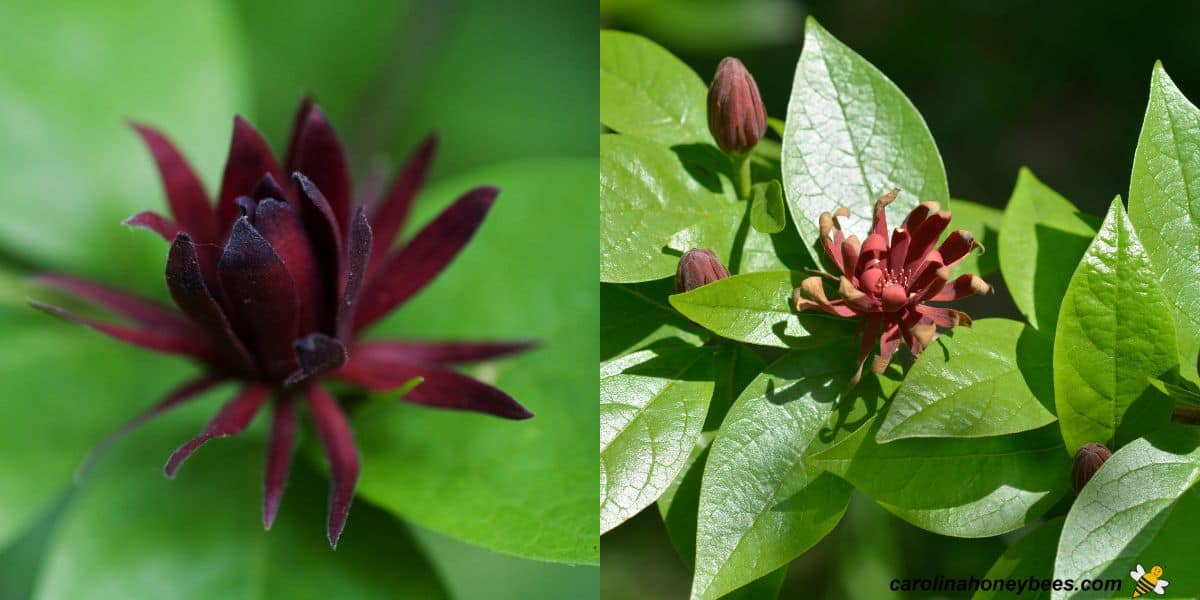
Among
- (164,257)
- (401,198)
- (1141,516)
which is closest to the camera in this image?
(1141,516)

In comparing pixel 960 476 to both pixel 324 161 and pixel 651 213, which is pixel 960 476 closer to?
pixel 651 213

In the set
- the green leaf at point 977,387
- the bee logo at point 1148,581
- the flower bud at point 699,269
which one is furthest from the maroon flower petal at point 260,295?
the bee logo at point 1148,581

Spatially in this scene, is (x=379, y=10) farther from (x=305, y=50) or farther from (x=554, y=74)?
(x=554, y=74)

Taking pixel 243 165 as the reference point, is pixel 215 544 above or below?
below

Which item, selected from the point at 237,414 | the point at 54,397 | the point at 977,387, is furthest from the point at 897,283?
the point at 54,397

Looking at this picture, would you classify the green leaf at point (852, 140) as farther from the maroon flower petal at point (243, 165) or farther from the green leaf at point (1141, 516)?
the maroon flower petal at point (243, 165)

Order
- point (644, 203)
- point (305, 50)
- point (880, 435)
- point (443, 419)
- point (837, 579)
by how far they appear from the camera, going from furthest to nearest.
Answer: point (305, 50) → point (837, 579) → point (443, 419) → point (644, 203) → point (880, 435)

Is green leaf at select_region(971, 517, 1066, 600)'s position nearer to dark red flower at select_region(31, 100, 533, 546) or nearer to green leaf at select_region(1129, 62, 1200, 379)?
green leaf at select_region(1129, 62, 1200, 379)

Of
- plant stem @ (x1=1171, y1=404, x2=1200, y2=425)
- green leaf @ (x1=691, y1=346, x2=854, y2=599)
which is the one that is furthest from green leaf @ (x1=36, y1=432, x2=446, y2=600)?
plant stem @ (x1=1171, y1=404, x2=1200, y2=425)

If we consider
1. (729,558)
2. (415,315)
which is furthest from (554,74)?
(729,558)
